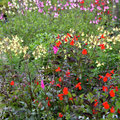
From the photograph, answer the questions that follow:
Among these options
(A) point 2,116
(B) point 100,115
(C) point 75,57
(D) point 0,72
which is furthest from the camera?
(D) point 0,72

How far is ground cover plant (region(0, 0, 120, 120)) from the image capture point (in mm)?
2625

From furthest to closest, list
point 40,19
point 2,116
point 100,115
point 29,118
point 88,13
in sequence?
point 88,13, point 40,19, point 2,116, point 29,118, point 100,115

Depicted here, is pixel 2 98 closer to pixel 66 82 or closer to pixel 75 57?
pixel 66 82

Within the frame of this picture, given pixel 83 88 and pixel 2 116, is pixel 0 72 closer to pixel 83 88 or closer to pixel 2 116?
pixel 2 116

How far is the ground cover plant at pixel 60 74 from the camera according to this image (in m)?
2.62

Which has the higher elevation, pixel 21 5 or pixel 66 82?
pixel 21 5

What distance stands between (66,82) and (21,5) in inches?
179

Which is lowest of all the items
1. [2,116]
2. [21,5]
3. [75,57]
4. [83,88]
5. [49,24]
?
[2,116]

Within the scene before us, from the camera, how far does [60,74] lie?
328 centimetres

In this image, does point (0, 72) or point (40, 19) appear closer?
point (0, 72)

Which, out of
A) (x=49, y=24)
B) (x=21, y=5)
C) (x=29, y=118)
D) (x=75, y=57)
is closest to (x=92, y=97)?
(x=29, y=118)

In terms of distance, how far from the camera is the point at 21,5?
6.57m

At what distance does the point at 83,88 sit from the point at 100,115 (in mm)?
849

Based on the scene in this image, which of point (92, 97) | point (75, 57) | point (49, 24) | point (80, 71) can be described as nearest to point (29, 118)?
point (92, 97)
